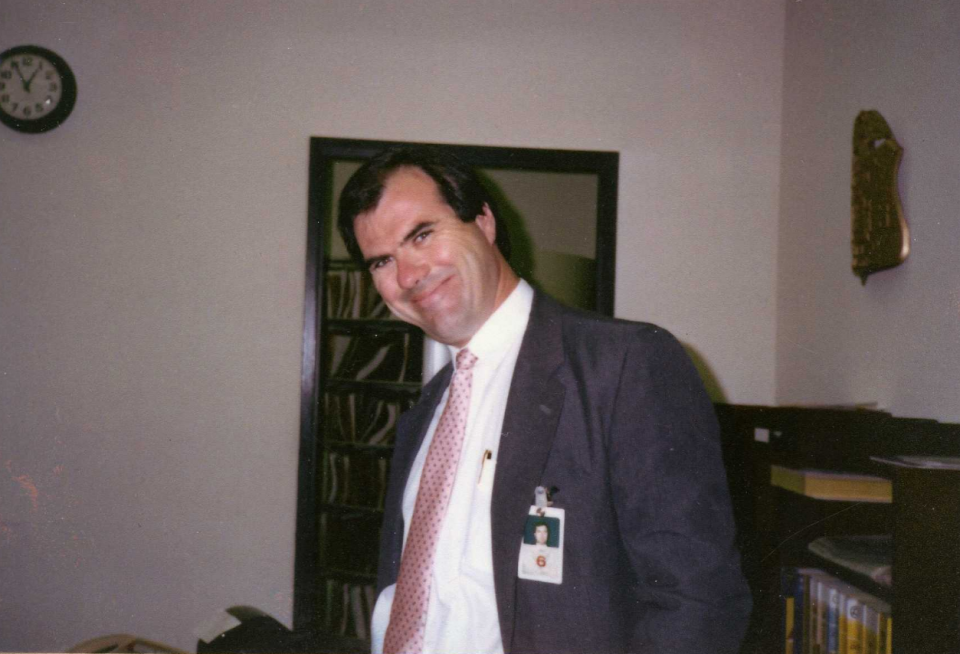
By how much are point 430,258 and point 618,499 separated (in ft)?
2.03

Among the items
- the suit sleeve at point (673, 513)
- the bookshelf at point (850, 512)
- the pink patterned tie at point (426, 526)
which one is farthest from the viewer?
the pink patterned tie at point (426, 526)

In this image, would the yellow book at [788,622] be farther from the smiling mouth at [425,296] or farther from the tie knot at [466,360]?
the smiling mouth at [425,296]

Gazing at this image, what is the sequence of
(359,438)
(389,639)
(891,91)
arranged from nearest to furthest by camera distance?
1. (389,639)
2. (891,91)
3. (359,438)

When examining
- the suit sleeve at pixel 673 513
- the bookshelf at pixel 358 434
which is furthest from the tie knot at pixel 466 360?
the bookshelf at pixel 358 434

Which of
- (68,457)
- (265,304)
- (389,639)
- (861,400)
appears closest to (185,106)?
(265,304)

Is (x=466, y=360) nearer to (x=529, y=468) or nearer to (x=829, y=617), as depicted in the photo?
(x=529, y=468)

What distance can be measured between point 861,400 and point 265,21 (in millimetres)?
2713

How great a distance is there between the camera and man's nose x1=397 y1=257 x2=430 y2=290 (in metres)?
1.39

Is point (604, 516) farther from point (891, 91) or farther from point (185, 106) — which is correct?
point (185, 106)

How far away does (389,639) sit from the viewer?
4.22ft

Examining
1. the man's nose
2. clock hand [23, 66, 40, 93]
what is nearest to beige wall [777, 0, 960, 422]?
the man's nose

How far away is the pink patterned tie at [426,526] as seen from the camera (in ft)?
4.07

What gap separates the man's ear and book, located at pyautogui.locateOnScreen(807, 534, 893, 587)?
1.03 metres

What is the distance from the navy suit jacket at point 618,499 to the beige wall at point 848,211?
94cm
